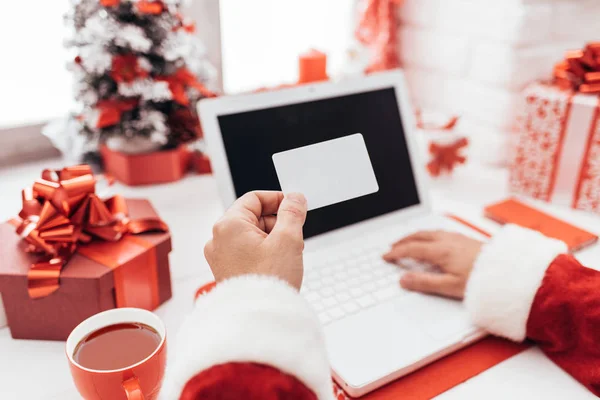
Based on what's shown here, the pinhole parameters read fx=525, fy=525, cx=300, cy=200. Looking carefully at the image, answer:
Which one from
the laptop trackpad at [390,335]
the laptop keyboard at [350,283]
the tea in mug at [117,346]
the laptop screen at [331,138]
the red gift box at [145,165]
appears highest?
the laptop screen at [331,138]

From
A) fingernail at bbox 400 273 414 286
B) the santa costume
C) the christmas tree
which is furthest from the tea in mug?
the christmas tree

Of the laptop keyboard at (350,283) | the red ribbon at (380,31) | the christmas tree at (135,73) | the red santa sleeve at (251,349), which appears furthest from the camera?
the red ribbon at (380,31)

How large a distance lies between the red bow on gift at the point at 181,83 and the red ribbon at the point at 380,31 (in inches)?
20.2

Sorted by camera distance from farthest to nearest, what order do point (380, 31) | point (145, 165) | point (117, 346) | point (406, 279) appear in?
point (380, 31), point (145, 165), point (406, 279), point (117, 346)

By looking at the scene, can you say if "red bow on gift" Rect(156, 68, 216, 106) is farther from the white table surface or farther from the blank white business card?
the blank white business card

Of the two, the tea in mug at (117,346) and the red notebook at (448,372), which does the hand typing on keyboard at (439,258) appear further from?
the tea in mug at (117,346)

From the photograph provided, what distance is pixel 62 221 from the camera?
640 mm

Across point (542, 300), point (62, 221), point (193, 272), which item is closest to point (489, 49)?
point (542, 300)

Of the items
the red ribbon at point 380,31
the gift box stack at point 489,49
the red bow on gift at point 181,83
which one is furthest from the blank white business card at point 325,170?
the red ribbon at point 380,31

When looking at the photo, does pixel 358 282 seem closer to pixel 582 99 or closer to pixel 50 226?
pixel 50 226

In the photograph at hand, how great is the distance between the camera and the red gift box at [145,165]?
100 centimetres

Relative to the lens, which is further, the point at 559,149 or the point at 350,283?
the point at 559,149

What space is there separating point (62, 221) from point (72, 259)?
0.16 ft

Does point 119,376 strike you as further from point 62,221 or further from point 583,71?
point 583,71
